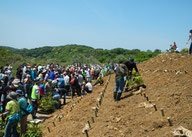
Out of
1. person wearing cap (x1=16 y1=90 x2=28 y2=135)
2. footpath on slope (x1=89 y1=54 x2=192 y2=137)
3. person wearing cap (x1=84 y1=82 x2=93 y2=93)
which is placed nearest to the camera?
footpath on slope (x1=89 y1=54 x2=192 y2=137)

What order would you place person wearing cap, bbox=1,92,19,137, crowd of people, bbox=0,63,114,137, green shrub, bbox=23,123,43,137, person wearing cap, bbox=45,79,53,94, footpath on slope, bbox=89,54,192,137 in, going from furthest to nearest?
person wearing cap, bbox=45,79,53,94 → green shrub, bbox=23,123,43,137 → crowd of people, bbox=0,63,114,137 → person wearing cap, bbox=1,92,19,137 → footpath on slope, bbox=89,54,192,137

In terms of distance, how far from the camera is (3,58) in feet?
78.5

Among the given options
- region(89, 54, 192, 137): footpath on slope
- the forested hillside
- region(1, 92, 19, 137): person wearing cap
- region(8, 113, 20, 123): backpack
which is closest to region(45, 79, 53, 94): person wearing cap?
region(89, 54, 192, 137): footpath on slope

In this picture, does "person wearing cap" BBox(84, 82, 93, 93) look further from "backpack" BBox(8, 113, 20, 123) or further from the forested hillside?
the forested hillside

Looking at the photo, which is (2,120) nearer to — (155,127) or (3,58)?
(155,127)

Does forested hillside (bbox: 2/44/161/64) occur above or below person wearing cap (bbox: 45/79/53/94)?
above

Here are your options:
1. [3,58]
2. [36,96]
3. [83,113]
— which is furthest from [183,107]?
[3,58]

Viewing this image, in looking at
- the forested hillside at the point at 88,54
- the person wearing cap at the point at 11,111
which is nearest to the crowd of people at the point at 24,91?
the person wearing cap at the point at 11,111

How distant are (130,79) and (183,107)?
148 inches

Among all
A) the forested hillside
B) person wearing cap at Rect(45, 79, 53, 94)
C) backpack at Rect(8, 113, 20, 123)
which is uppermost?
the forested hillside

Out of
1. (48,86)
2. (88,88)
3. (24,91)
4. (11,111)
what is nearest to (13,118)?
(11,111)

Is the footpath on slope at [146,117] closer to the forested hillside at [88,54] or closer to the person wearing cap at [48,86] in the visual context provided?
the person wearing cap at [48,86]

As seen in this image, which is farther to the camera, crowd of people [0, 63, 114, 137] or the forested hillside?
the forested hillside

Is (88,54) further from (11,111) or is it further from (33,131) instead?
(11,111)
